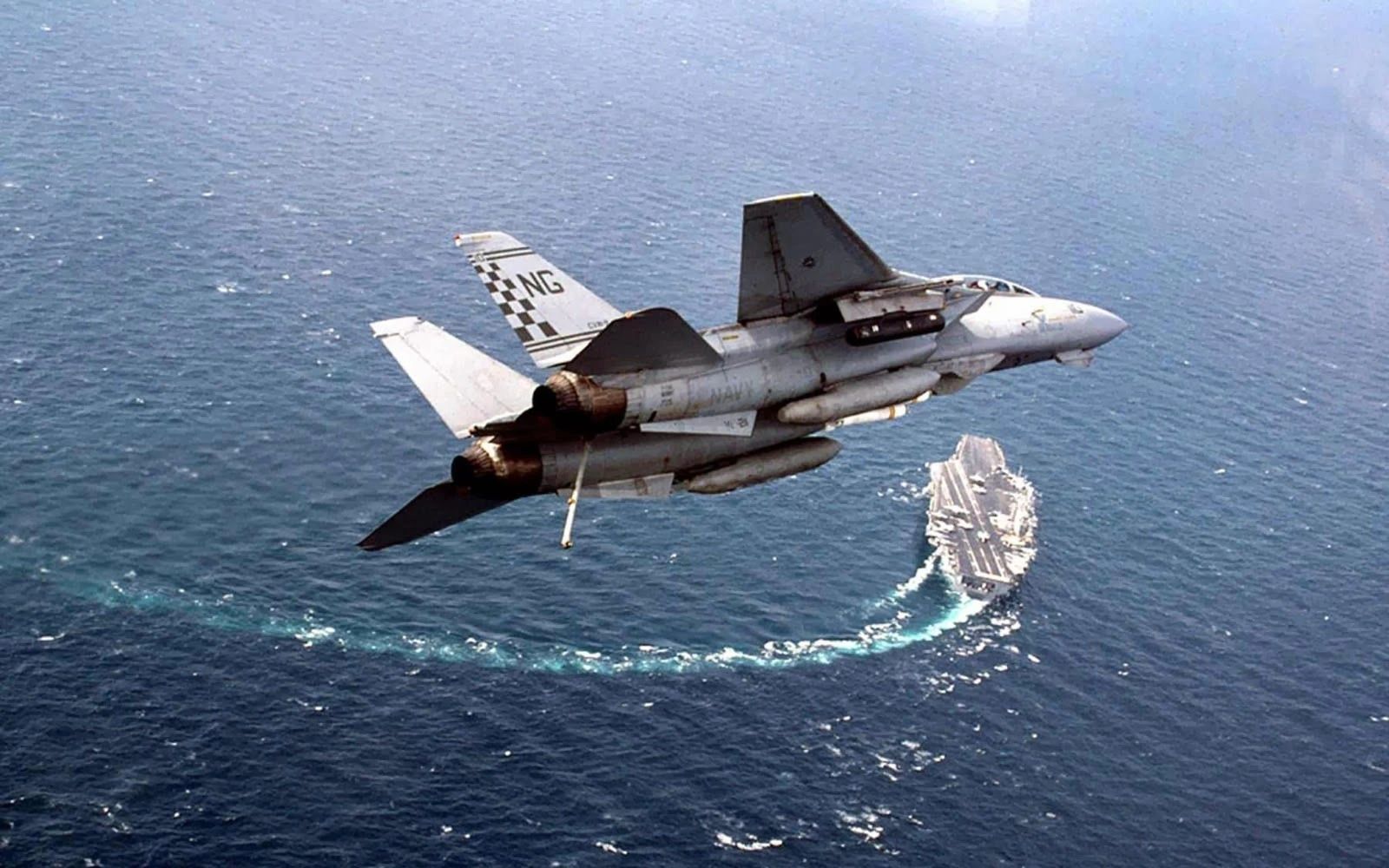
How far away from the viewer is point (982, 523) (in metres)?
186

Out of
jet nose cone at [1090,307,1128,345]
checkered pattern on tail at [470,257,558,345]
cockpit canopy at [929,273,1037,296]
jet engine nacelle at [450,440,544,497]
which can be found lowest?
jet engine nacelle at [450,440,544,497]

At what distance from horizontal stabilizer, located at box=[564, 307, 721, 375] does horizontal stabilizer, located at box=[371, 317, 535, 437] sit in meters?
5.13

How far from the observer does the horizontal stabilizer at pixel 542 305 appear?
234 ft

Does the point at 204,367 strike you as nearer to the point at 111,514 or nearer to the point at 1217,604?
the point at 111,514

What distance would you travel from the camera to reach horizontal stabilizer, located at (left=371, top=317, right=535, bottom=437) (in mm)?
70125

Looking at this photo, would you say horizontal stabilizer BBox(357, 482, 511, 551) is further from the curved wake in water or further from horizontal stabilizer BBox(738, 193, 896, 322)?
the curved wake in water

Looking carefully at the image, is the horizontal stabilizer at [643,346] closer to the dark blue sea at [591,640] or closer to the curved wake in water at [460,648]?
the dark blue sea at [591,640]

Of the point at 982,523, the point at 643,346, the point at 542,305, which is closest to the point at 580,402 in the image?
the point at 643,346

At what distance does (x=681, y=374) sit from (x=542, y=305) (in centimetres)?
774

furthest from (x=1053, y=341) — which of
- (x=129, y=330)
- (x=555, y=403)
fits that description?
(x=129, y=330)

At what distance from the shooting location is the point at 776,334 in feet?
235

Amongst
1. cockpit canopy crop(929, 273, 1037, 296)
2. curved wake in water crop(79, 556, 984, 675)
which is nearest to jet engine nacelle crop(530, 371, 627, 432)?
cockpit canopy crop(929, 273, 1037, 296)

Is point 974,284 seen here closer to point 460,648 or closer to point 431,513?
point 431,513

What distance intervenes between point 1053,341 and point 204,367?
410 ft
